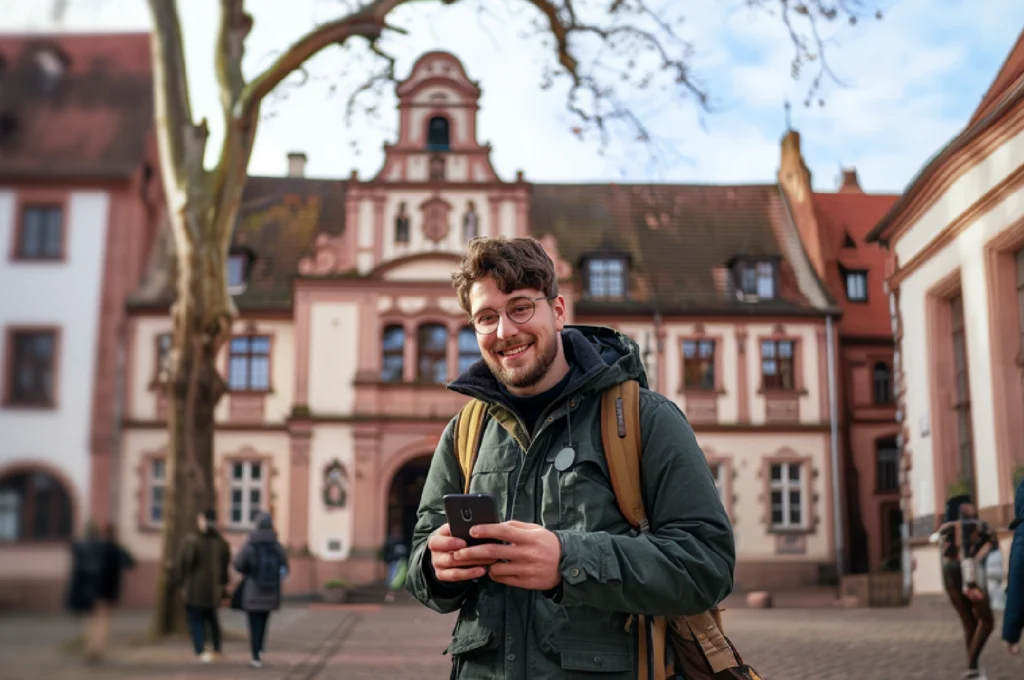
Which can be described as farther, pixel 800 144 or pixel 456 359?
pixel 800 144

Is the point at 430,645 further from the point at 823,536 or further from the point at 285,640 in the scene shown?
the point at 823,536

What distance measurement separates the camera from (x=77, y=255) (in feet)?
5.07

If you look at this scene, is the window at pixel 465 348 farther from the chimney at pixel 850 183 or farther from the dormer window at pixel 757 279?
the chimney at pixel 850 183

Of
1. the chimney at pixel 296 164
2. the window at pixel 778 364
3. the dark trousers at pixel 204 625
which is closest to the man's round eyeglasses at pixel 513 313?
the dark trousers at pixel 204 625

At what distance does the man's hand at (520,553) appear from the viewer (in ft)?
6.18

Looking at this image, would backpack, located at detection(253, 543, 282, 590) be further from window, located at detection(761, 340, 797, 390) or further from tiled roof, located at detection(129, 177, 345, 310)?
window, located at detection(761, 340, 797, 390)

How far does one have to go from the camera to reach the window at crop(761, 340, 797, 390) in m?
24.9

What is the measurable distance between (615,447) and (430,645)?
10.6m

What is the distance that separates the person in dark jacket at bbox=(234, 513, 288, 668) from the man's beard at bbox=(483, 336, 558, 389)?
7842 mm

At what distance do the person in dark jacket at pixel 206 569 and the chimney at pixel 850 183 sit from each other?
23.1m

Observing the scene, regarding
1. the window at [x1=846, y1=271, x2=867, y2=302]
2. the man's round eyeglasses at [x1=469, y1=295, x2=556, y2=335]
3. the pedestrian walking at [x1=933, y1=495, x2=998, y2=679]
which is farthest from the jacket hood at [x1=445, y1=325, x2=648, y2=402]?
the window at [x1=846, y1=271, x2=867, y2=302]

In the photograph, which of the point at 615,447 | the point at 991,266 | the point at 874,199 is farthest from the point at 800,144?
the point at 615,447

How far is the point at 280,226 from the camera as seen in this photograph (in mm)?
26453

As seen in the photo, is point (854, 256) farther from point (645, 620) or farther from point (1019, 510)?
point (645, 620)
